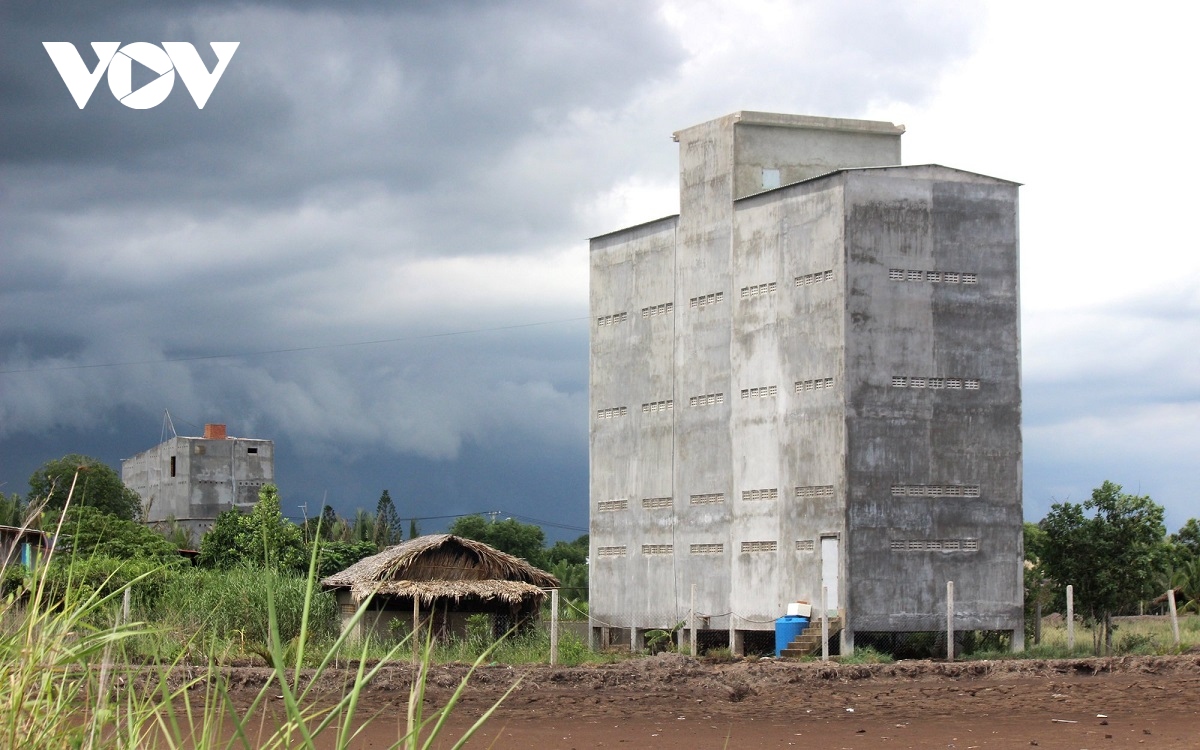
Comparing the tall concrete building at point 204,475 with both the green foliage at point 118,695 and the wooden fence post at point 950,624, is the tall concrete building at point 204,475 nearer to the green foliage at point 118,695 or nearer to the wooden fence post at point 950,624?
the wooden fence post at point 950,624

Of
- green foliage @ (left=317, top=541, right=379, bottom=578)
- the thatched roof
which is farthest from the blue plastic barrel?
green foliage @ (left=317, top=541, right=379, bottom=578)

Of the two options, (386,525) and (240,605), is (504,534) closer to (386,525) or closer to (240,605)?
(386,525)

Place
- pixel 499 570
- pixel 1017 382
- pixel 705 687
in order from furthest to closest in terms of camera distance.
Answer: pixel 499 570 → pixel 1017 382 → pixel 705 687

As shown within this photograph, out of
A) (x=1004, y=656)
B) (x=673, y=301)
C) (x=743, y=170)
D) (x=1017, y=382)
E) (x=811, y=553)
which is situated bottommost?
(x=1004, y=656)

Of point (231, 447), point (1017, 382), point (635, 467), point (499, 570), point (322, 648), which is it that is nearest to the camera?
point (322, 648)

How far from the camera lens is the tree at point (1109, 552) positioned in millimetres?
32062

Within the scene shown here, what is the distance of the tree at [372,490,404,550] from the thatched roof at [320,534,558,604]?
45.8 metres

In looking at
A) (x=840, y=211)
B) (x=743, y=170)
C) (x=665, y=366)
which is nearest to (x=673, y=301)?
(x=665, y=366)

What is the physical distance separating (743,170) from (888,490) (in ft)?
29.9

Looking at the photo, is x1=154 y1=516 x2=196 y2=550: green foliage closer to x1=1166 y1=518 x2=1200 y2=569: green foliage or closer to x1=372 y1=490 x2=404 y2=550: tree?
x1=372 y1=490 x2=404 y2=550: tree

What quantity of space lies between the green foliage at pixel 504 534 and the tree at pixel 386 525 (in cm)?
383

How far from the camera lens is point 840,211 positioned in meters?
31.4

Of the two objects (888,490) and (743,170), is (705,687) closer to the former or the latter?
(888,490)

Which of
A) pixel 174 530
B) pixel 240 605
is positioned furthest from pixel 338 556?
pixel 174 530
